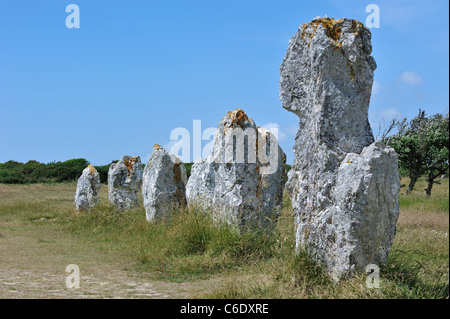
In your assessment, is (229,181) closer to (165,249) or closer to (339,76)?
(165,249)

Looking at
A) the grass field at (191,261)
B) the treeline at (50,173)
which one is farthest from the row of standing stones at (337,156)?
the treeline at (50,173)

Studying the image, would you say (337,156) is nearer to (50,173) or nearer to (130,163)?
(130,163)

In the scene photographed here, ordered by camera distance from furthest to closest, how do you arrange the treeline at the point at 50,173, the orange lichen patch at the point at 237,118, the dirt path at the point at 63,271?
the treeline at the point at 50,173
the orange lichen patch at the point at 237,118
the dirt path at the point at 63,271

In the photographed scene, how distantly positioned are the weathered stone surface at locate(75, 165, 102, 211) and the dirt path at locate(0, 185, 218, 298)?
185 cm

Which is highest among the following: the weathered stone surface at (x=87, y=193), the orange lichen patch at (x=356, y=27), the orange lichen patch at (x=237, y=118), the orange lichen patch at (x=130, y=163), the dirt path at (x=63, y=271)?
the orange lichen patch at (x=356, y=27)

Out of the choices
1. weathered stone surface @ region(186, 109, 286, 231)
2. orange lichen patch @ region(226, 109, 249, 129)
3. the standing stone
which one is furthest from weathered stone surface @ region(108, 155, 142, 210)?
the standing stone

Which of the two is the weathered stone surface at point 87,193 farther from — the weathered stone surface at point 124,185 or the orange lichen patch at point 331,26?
the orange lichen patch at point 331,26

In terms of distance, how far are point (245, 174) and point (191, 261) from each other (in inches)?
79.2

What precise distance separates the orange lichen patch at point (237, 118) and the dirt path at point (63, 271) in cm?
347

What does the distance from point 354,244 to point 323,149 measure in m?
1.31

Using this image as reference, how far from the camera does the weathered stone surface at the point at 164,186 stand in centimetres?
1390

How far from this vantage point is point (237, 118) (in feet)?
33.8

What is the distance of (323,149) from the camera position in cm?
672
